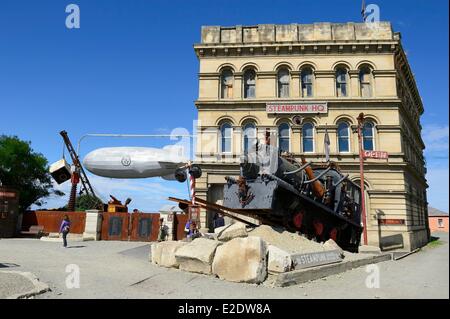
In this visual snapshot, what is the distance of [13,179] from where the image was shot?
36.3m

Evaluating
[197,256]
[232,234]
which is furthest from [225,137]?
[197,256]

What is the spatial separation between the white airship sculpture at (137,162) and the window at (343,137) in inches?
430

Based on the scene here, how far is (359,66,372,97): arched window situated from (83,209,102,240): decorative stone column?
20.1 m

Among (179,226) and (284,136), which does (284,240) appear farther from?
(284,136)

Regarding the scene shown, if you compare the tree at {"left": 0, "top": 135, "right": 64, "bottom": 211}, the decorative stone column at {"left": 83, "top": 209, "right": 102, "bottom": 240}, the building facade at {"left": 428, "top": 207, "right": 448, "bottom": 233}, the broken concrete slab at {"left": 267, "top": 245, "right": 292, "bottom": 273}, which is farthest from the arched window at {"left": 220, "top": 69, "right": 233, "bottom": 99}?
the building facade at {"left": 428, "top": 207, "right": 448, "bottom": 233}

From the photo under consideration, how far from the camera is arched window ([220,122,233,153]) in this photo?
24484mm

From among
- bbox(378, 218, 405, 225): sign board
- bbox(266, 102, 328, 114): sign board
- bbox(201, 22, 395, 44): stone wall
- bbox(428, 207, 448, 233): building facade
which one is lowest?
bbox(428, 207, 448, 233): building facade

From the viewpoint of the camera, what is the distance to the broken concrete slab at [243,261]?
822 centimetres

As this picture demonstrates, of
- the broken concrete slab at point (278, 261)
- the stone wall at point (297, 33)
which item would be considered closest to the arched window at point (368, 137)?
the stone wall at point (297, 33)

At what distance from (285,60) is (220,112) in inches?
244

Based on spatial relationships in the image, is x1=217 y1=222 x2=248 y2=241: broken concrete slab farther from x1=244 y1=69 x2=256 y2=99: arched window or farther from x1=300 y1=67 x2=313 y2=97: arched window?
x1=300 y1=67 x2=313 y2=97: arched window

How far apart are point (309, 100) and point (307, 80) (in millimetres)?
1848

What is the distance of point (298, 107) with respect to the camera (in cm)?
2431

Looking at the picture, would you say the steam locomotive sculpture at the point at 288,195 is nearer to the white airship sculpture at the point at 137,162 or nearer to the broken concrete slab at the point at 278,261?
the broken concrete slab at the point at 278,261
